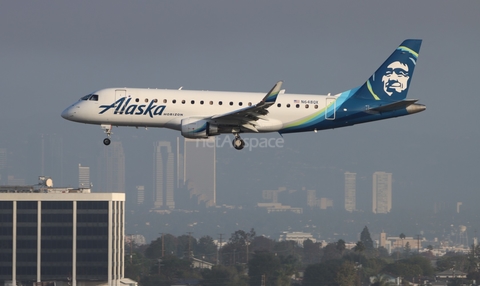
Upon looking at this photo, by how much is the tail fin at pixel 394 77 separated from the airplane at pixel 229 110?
110 mm

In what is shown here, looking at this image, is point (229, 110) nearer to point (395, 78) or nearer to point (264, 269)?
point (395, 78)

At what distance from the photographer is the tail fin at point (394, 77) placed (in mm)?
67750

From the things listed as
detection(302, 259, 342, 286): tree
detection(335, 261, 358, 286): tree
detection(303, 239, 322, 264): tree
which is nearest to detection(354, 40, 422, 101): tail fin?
detection(335, 261, 358, 286): tree

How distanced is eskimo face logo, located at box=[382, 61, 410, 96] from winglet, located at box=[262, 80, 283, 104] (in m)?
Result: 11.5

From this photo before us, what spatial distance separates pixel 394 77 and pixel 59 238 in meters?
51.6

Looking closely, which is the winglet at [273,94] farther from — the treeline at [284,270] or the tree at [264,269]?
the tree at [264,269]

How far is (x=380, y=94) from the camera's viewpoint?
6781cm

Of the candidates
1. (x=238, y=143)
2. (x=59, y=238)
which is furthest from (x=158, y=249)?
(x=238, y=143)

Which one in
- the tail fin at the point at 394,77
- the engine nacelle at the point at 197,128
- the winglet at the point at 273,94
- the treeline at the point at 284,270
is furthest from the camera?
the treeline at the point at 284,270

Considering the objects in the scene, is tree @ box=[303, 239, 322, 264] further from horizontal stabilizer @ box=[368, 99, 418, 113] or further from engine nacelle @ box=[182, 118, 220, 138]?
engine nacelle @ box=[182, 118, 220, 138]

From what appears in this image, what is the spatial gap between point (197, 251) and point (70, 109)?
134270mm

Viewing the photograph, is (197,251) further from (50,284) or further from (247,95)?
(247,95)

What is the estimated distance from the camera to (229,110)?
6431 centimetres

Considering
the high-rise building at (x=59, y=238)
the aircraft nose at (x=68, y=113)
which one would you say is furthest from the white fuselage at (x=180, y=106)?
the high-rise building at (x=59, y=238)
